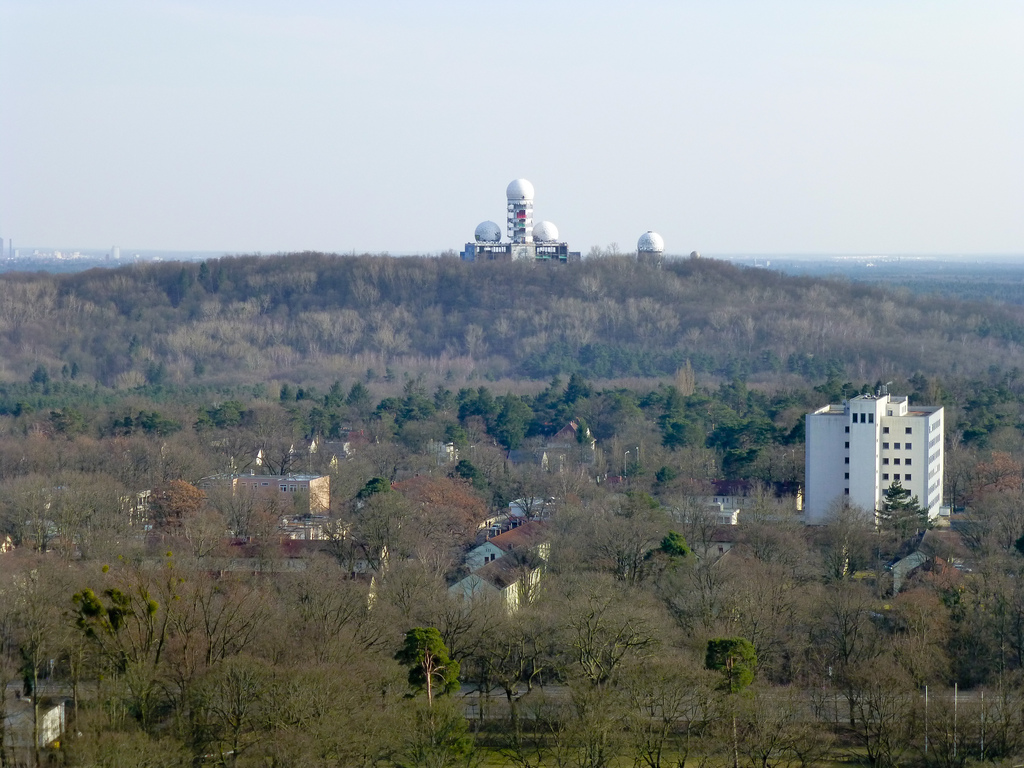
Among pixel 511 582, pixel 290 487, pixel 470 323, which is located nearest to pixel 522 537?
pixel 511 582

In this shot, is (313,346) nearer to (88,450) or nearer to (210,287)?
(210,287)

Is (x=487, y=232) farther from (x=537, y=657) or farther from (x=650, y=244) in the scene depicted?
(x=537, y=657)

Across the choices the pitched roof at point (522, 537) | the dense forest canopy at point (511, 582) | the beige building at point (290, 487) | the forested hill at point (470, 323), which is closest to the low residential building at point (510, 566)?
the pitched roof at point (522, 537)

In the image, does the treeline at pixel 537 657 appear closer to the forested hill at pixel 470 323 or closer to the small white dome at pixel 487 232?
the forested hill at pixel 470 323

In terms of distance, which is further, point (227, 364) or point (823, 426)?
point (227, 364)

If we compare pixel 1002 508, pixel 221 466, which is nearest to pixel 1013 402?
pixel 1002 508
